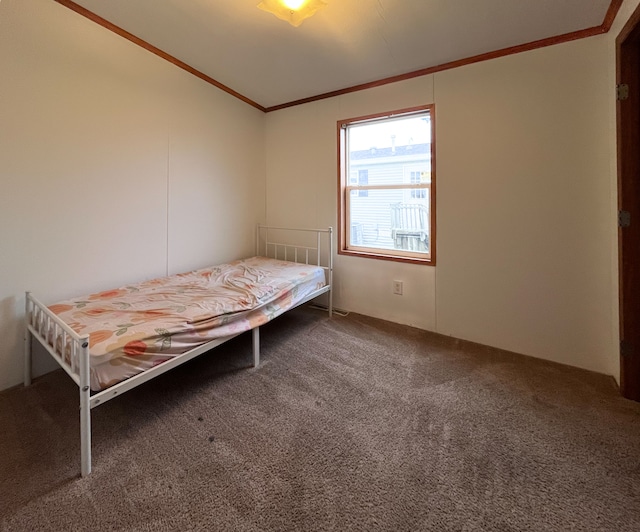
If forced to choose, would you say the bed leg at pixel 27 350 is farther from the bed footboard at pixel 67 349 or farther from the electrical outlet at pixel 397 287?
the electrical outlet at pixel 397 287

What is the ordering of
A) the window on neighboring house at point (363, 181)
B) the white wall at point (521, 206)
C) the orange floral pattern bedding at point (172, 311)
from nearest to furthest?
the orange floral pattern bedding at point (172, 311) < the white wall at point (521, 206) < the window on neighboring house at point (363, 181)

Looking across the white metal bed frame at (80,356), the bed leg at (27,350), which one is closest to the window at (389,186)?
the white metal bed frame at (80,356)

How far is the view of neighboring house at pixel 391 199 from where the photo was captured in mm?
2773

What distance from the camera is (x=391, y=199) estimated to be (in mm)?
2951

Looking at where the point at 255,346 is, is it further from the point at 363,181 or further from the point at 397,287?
the point at 363,181

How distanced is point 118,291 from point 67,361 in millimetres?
841

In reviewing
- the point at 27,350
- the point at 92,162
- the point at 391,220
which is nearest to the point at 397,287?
the point at 391,220

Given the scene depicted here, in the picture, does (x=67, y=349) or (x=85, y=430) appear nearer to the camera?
(x=85, y=430)

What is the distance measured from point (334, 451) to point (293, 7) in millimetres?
2333

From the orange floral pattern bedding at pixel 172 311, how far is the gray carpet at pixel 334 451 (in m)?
0.39

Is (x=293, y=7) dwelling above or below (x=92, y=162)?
above

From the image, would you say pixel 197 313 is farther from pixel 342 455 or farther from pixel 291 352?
pixel 342 455

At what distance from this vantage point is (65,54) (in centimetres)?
199

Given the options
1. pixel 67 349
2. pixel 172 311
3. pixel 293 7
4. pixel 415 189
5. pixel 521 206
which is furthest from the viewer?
pixel 415 189
